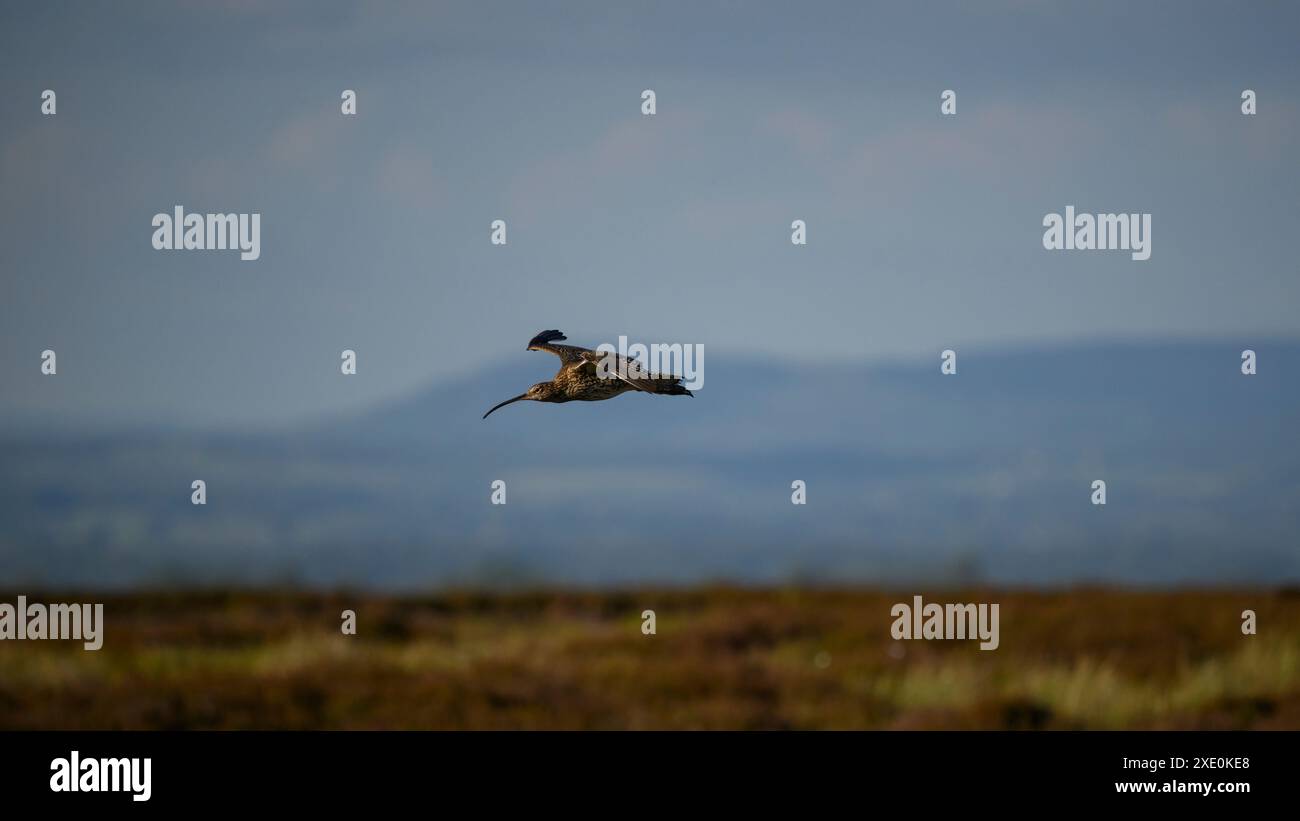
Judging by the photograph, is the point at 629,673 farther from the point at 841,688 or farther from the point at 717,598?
the point at 717,598

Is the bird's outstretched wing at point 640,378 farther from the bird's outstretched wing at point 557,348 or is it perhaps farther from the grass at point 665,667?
the grass at point 665,667

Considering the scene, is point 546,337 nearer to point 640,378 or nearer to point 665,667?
point 640,378

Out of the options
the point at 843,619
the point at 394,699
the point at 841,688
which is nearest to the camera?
the point at 394,699

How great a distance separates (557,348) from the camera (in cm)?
689

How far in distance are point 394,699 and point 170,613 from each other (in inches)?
396

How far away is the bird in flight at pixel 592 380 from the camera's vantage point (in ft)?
19.8

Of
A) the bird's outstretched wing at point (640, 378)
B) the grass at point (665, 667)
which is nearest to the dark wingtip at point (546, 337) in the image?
the bird's outstretched wing at point (640, 378)

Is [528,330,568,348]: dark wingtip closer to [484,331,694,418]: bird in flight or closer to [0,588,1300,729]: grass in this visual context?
[484,331,694,418]: bird in flight

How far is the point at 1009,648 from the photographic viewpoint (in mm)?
25281

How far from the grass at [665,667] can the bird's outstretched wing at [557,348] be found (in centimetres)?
1413
